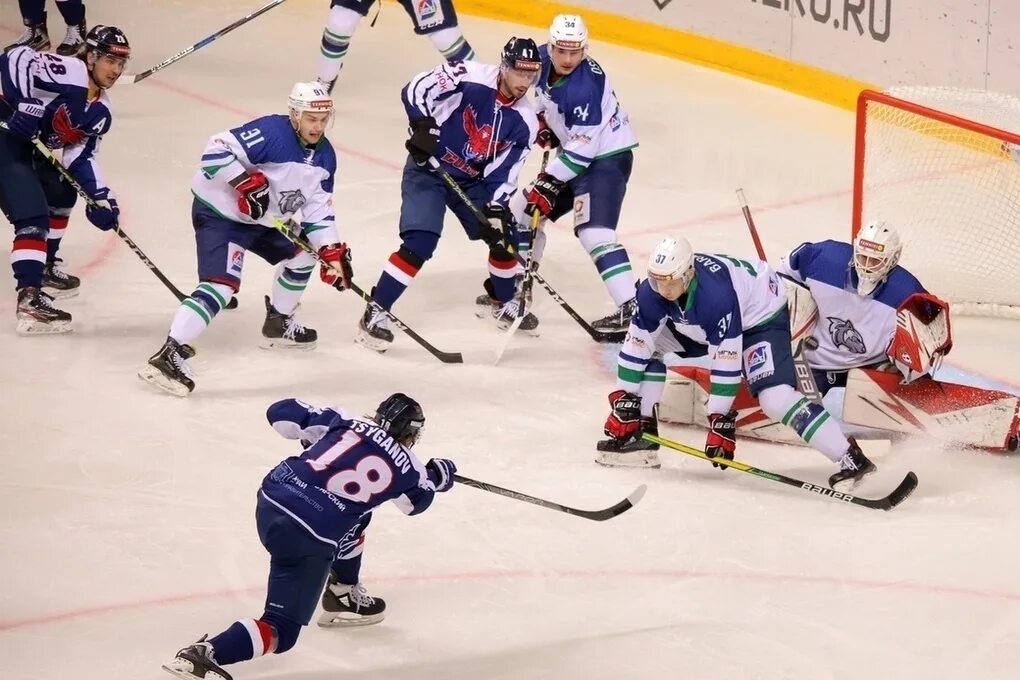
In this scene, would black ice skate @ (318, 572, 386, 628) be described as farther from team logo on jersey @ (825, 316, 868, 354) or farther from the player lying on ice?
team logo on jersey @ (825, 316, 868, 354)

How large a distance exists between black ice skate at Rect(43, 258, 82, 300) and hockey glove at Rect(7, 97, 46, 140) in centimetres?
62

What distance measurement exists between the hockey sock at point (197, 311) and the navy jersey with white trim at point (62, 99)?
0.67 m

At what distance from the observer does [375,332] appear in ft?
17.7

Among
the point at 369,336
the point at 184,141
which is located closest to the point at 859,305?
the point at 369,336

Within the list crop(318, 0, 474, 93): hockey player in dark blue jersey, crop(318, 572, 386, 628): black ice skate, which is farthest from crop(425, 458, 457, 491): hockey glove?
crop(318, 0, 474, 93): hockey player in dark blue jersey

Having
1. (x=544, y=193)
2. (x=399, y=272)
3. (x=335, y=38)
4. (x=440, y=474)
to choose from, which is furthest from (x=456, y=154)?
(x=440, y=474)

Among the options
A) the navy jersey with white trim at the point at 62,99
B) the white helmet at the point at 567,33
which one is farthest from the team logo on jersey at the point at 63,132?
the white helmet at the point at 567,33

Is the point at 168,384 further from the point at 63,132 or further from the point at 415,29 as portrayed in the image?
the point at 415,29

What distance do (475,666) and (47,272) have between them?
2.74 metres

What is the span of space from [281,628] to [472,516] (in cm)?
94

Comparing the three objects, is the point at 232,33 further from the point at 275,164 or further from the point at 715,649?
the point at 715,649

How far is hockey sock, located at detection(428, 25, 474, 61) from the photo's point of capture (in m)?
6.59

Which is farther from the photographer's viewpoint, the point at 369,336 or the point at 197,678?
the point at 369,336

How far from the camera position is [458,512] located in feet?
14.1
